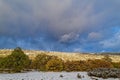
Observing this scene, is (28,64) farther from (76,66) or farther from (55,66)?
(76,66)

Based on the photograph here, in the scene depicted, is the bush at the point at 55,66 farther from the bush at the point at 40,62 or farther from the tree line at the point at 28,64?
the bush at the point at 40,62

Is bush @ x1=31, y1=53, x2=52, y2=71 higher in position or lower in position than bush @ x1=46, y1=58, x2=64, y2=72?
higher

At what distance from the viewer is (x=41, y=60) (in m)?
43.9

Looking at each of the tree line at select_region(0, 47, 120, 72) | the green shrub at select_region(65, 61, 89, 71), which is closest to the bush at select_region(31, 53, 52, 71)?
the tree line at select_region(0, 47, 120, 72)

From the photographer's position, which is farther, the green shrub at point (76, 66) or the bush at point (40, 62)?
the bush at point (40, 62)

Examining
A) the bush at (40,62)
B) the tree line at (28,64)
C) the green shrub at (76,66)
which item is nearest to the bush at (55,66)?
the tree line at (28,64)

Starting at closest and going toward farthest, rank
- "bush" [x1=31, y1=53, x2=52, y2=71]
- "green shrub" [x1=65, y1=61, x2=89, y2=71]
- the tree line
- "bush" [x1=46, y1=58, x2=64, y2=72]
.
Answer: "bush" [x1=46, y1=58, x2=64, y2=72], the tree line, "green shrub" [x1=65, y1=61, x2=89, y2=71], "bush" [x1=31, y1=53, x2=52, y2=71]

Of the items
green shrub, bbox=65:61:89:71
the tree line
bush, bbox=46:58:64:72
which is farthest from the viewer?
green shrub, bbox=65:61:89:71

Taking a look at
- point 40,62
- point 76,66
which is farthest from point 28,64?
point 76,66

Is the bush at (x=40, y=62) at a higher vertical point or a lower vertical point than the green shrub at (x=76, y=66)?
higher

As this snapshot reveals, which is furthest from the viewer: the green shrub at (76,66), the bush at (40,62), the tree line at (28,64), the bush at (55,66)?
the bush at (40,62)

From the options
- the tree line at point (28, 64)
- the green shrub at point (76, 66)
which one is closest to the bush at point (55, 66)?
the tree line at point (28, 64)

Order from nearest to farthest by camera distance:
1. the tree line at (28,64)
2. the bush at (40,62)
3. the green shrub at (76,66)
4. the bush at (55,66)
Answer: the bush at (55,66), the tree line at (28,64), the green shrub at (76,66), the bush at (40,62)

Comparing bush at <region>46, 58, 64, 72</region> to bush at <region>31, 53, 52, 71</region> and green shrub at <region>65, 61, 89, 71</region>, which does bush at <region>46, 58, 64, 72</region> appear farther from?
bush at <region>31, 53, 52, 71</region>
